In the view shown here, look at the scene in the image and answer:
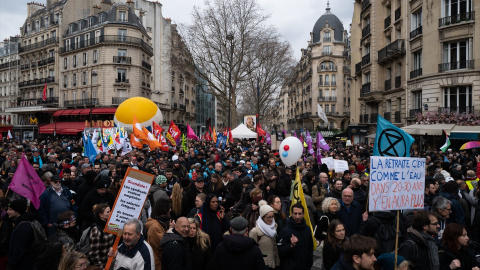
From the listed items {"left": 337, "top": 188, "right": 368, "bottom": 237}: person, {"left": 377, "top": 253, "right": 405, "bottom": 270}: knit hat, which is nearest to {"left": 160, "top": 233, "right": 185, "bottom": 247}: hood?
{"left": 377, "top": 253, "right": 405, "bottom": 270}: knit hat

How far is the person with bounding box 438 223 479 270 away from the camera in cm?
372

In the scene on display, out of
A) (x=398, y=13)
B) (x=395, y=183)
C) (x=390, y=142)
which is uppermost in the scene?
(x=398, y=13)

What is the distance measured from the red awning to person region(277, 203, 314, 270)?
42245mm

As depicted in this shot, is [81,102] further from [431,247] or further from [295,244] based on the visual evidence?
[431,247]

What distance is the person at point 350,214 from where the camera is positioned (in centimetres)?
529

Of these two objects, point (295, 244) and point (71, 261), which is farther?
point (295, 244)

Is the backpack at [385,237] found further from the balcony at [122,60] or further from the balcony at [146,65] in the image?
the balcony at [146,65]

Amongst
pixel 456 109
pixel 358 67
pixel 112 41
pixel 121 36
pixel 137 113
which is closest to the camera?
pixel 137 113

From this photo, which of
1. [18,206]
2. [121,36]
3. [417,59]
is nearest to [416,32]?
[417,59]

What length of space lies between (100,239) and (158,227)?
690mm

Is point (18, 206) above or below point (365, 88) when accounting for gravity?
below

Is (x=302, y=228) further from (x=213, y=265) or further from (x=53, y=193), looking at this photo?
(x=53, y=193)

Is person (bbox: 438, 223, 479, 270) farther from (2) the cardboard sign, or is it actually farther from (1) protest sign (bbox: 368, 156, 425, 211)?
(2) the cardboard sign

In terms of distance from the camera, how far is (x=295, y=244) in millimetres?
4242
